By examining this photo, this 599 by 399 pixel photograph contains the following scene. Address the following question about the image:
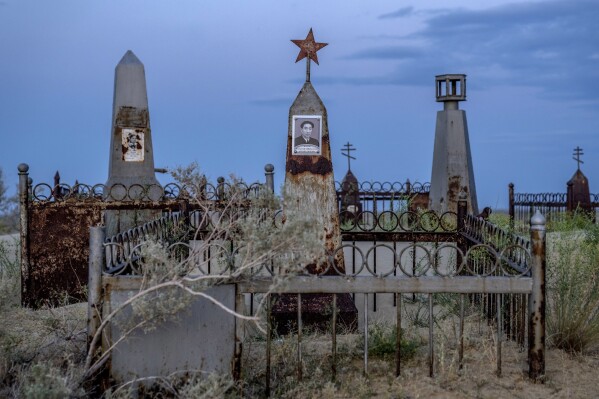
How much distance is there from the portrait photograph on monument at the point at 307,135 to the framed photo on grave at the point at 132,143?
13.6 feet

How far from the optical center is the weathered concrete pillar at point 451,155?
15531 millimetres

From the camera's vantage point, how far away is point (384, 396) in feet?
16.5

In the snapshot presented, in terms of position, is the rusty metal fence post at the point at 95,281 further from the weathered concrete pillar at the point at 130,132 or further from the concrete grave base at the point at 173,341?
the weathered concrete pillar at the point at 130,132

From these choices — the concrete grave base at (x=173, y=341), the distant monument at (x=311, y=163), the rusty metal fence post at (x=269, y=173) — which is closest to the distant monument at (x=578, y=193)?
the rusty metal fence post at (x=269, y=173)

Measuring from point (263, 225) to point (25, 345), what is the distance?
9.86ft

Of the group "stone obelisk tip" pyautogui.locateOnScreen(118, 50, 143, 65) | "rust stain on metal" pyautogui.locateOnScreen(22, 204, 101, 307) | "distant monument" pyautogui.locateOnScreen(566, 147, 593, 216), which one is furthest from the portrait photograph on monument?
"distant monument" pyautogui.locateOnScreen(566, 147, 593, 216)

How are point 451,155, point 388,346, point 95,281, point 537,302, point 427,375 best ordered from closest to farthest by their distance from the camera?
point 95,281 → point 537,302 → point 427,375 → point 388,346 → point 451,155

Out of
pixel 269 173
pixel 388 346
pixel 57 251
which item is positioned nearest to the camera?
pixel 388 346

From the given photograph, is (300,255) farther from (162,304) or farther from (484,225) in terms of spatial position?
(484,225)

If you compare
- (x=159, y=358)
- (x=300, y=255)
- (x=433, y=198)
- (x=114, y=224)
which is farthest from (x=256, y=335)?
(x=433, y=198)

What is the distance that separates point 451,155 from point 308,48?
8573mm

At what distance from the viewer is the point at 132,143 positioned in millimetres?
10992

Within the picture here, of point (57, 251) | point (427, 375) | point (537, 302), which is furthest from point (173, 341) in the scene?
point (57, 251)

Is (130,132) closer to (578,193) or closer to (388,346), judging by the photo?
(388,346)
